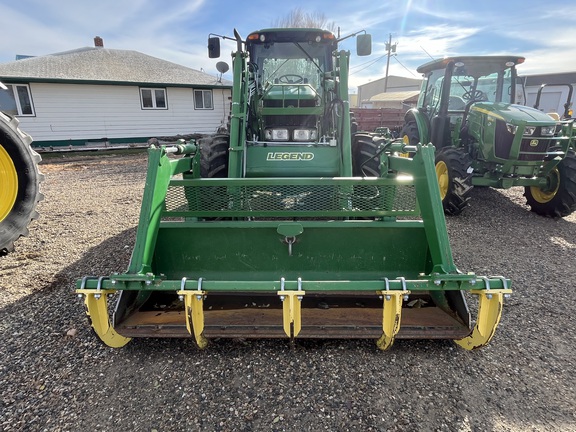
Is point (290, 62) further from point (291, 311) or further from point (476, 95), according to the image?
point (476, 95)

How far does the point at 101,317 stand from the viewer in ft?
7.41

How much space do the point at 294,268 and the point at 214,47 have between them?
3.07 m

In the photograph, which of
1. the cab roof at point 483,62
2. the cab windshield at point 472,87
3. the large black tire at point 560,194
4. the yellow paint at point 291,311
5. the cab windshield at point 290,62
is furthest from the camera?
the cab windshield at point 472,87

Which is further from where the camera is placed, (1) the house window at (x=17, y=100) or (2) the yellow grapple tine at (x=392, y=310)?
(1) the house window at (x=17, y=100)

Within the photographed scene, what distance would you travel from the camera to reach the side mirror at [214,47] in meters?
4.38

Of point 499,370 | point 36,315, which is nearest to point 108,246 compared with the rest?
point 36,315

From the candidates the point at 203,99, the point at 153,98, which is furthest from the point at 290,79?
the point at 203,99

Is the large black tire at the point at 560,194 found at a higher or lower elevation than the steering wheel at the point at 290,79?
lower

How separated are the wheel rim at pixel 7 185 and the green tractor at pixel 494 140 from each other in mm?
5726

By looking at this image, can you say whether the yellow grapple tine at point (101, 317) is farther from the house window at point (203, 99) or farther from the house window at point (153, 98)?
the house window at point (203, 99)

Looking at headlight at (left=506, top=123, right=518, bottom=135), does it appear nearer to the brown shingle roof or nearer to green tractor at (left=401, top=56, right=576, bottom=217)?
green tractor at (left=401, top=56, right=576, bottom=217)

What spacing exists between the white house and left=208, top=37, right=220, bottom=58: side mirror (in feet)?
40.0

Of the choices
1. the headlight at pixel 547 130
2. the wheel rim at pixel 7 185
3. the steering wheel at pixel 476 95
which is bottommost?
the wheel rim at pixel 7 185

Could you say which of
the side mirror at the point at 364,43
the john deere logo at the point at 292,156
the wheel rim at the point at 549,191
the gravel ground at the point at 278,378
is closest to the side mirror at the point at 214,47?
the john deere logo at the point at 292,156
